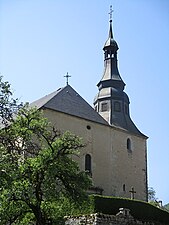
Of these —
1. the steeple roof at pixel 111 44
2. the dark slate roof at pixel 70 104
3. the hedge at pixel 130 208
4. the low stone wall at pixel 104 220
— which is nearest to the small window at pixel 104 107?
the dark slate roof at pixel 70 104

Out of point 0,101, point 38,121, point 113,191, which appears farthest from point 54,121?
point 0,101

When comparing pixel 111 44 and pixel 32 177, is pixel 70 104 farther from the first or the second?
pixel 32 177

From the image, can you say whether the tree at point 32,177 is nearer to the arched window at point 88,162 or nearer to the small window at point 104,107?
the arched window at point 88,162

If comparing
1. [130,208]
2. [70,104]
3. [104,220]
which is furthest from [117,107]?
[104,220]

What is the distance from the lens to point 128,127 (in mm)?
34469

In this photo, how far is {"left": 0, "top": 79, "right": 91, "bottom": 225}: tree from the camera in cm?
1508

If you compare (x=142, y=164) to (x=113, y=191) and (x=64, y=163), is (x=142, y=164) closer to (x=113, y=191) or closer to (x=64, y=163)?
(x=113, y=191)

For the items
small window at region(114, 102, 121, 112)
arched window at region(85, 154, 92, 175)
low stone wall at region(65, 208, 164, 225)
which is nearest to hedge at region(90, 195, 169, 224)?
low stone wall at region(65, 208, 164, 225)

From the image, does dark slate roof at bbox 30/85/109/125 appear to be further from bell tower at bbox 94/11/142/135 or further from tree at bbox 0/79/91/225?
tree at bbox 0/79/91/225

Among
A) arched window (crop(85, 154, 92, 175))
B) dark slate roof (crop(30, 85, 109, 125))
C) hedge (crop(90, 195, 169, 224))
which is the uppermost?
dark slate roof (crop(30, 85, 109, 125))

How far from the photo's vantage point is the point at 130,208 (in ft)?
74.7

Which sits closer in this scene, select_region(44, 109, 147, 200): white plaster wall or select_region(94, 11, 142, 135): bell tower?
select_region(44, 109, 147, 200): white plaster wall

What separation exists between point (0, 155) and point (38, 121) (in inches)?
108

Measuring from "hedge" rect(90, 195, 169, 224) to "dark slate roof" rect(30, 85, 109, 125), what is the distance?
912 cm
